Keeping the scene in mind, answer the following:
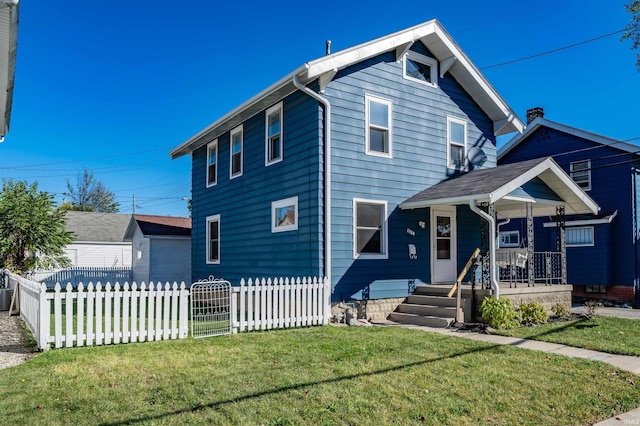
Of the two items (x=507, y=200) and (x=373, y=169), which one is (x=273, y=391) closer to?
(x=373, y=169)

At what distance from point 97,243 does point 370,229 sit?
24376 mm

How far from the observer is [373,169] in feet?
37.8

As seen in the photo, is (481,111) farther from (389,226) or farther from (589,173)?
(589,173)

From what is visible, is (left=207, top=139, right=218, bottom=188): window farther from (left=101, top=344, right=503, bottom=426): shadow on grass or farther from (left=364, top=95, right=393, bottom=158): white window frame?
(left=101, top=344, right=503, bottom=426): shadow on grass

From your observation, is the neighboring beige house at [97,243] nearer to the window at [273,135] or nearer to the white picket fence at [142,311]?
the window at [273,135]

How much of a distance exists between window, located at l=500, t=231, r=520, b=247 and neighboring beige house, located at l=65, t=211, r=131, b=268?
73.4ft

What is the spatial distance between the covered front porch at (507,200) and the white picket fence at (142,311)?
339 cm

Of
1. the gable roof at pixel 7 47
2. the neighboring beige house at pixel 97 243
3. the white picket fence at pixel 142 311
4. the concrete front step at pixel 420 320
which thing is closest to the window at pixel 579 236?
the concrete front step at pixel 420 320

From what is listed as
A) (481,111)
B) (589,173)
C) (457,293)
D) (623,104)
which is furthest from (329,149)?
(623,104)

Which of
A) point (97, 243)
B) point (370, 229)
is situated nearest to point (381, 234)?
point (370, 229)

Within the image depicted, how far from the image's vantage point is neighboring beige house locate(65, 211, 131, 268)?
29688 mm

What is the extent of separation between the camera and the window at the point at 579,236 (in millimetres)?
18375

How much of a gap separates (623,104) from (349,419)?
20.4 m

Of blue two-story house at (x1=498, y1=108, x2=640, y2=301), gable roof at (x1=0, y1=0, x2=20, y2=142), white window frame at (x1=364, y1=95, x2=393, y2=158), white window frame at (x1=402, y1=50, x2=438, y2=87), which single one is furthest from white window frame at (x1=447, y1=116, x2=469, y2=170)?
gable roof at (x1=0, y1=0, x2=20, y2=142)
